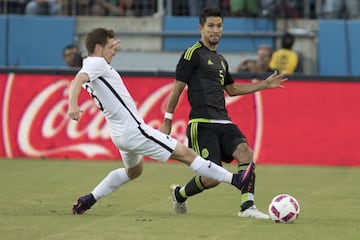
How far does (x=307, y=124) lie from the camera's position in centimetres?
1866

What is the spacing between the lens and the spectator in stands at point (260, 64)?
20172 millimetres

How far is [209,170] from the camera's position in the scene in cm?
1071

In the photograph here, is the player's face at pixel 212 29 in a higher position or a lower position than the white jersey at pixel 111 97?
higher

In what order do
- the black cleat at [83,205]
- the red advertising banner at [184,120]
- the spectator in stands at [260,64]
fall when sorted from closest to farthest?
1. the black cleat at [83,205]
2. the red advertising banner at [184,120]
3. the spectator in stands at [260,64]

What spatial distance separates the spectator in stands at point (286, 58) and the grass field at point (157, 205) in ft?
9.92

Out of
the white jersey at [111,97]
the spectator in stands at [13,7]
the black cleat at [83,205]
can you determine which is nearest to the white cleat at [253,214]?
the white jersey at [111,97]

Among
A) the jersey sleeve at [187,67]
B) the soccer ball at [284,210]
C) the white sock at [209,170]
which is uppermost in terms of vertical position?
the jersey sleeve at [187,67]

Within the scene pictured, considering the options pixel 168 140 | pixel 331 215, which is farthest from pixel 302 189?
pixel 168 140

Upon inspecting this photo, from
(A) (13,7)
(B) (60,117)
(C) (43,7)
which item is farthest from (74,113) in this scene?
(A) (13,7)

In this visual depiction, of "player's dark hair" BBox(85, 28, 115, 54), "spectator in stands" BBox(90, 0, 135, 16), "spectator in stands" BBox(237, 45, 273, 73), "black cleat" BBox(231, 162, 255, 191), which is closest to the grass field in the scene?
"black cleat" BBox(231, 162, 255, 191)

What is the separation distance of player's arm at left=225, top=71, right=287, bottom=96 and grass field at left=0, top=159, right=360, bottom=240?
1.36 m

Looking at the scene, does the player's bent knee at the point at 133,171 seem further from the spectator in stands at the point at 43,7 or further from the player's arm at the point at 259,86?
the spectator in stands at the point at 43,7

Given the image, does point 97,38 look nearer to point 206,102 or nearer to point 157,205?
point 206,102

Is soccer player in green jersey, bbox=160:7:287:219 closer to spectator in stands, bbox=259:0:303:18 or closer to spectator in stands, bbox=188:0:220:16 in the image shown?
spectator in stands, bbox=259:0:303:18
